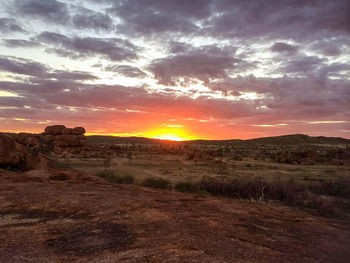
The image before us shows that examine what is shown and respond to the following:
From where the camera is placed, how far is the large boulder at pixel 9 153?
53.6 ft

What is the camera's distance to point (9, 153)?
16.7 meters

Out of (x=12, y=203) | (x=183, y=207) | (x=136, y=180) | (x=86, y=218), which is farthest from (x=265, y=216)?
(x=136, y=180)

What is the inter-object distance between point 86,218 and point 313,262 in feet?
14.1

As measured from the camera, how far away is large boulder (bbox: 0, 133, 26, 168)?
53.6ft

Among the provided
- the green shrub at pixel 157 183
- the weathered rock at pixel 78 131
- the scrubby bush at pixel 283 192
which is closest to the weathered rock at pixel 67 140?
the weathered rock at pixel 78 131

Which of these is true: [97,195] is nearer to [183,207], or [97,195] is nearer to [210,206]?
[183,207]

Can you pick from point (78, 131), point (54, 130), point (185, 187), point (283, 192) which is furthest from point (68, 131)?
point (283, 192)

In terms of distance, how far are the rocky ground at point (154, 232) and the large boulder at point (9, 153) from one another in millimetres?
9935

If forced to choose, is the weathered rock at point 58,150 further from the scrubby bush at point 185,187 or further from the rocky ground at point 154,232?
the rocky ground at point 154,232

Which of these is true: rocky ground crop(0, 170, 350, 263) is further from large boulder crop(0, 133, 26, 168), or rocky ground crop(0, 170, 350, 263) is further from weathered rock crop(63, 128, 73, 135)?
weathered rock crop(63, 128, 73, 135)

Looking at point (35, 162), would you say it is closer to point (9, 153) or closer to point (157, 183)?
point (9, 153)

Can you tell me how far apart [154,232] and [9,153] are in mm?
15140

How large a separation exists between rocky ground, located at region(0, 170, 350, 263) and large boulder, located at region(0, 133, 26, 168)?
9935 millimetres

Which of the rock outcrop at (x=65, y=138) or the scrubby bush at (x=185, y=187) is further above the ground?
the rock outcrop at (x=65, y=138)
